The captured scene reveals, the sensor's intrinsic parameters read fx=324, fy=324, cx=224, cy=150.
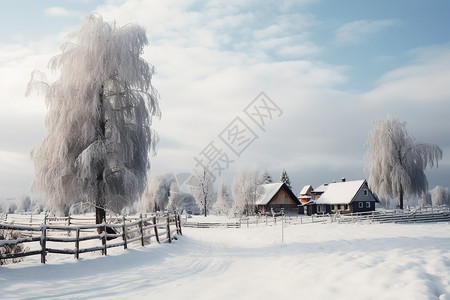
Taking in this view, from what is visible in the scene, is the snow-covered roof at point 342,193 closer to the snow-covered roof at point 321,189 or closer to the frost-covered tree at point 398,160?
the frost-covered tree at point 398,160

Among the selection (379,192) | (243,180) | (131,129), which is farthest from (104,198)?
(243,180)

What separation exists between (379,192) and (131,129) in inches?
1244

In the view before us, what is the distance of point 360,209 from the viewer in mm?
47594

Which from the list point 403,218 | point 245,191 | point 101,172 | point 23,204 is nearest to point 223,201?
point 245,191

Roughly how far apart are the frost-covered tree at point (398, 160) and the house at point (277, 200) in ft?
60.3

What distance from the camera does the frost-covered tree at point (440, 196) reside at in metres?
89.2

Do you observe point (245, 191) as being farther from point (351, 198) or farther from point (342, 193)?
point (351, 198)

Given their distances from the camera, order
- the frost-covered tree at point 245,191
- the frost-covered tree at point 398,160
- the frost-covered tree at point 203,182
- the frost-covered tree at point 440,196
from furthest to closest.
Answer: the frost-covered tree at point 440,196 < the frost-covered tree at point 203,182 < the frost-covered tree at point 245,191 < the frost-covered tree at point 398,160

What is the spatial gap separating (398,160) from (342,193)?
42.6ft

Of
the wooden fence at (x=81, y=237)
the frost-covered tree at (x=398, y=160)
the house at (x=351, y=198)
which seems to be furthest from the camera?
the house at (x=351, y=198)

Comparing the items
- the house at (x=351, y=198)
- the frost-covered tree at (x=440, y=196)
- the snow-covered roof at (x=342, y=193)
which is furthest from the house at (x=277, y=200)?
the frost-covered tree at (x=440, y=196)

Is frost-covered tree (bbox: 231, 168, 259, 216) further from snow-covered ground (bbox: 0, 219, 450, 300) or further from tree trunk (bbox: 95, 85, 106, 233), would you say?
snow-covered ground (bbox: 0, 219, 450, 300)

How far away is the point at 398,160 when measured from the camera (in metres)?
37.7

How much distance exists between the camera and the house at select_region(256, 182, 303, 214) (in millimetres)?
53719
